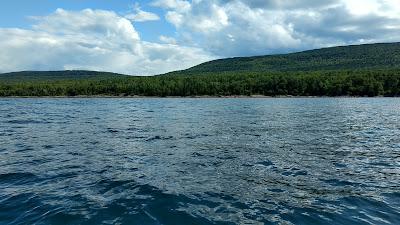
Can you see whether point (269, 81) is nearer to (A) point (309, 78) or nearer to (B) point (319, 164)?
(A) point (309, 78)

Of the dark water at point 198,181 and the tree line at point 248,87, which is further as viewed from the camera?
the tree line at point 248,87

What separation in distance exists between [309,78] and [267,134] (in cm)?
14985

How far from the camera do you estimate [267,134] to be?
102 ft

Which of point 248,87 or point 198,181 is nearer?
point 198,181

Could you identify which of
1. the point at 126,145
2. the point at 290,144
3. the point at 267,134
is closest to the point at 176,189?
the point at 126,145

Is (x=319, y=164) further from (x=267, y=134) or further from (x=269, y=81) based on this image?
(x=269, y=81)

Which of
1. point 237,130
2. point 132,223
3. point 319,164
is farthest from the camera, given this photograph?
point 237,130

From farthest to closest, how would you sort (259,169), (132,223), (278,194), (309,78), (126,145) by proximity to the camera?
(309,78) < (126,145) < (259,169) < (278,194) < (132,223)

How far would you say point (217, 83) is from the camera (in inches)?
7013

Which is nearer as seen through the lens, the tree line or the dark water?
the dark water

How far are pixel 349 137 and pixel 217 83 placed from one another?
149 meters

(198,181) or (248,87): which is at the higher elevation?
(248,87)

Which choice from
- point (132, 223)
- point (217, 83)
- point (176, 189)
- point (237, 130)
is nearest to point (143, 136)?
point (237, 130)

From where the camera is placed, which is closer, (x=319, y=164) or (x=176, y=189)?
(x=176, y=189)
